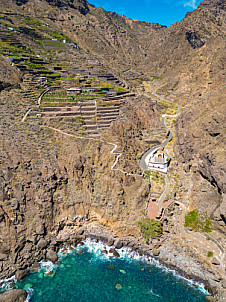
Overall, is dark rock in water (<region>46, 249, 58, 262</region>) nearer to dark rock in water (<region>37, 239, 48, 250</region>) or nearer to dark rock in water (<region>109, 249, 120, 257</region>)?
dark rock in water (<region>37, 239, 48, 250</region>)

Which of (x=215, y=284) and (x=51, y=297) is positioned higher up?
(x=215, y=284)

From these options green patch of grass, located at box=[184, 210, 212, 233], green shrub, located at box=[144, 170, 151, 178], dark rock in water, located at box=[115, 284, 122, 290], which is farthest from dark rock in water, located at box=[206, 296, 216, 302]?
green shrub, located at box=[144, 170, 151, 178]

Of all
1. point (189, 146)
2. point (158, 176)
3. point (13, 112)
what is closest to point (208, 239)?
point (158, 176)

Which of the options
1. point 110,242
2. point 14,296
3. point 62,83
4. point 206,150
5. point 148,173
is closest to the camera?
point 14,296

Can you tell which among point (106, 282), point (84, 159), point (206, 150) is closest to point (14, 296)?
point (106, 282)

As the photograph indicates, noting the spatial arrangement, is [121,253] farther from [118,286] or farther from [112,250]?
[118,286]

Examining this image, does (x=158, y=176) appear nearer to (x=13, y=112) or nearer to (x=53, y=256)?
(x=53, y=256)
